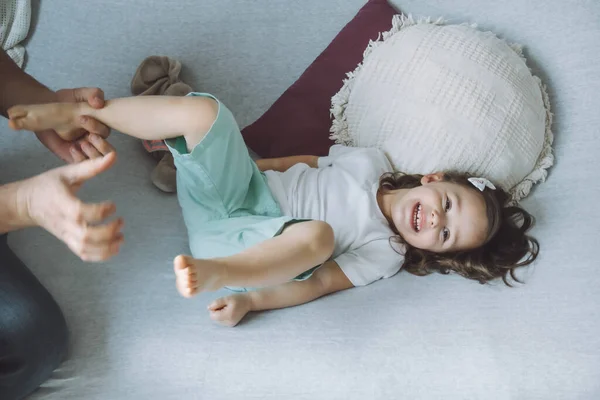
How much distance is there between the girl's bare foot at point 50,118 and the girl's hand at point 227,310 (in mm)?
380

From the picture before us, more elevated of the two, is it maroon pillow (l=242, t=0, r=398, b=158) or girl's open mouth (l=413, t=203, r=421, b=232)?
maroon pillow (l=242, t=0, r=398, b=158)

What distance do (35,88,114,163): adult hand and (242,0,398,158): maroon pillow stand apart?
39cm

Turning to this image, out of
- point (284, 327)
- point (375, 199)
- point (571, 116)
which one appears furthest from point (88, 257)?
point (571, 116)

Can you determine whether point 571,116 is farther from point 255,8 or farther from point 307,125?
point 255,8

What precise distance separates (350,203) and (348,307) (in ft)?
0.77

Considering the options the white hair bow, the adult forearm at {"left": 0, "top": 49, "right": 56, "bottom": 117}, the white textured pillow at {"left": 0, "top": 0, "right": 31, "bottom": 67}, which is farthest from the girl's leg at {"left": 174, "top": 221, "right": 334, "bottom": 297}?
the white textured pillow at {"left": 0, "top": 0, "right": 31, "bottom": 67}

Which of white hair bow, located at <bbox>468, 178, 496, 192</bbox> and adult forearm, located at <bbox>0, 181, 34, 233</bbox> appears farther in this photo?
white hair bow, located at <bbox>468, 178, 496, 192</bbox>

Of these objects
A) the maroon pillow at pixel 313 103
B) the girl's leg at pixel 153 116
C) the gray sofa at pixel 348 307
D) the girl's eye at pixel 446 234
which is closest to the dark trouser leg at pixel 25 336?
the gray sofa at pixel 348 307

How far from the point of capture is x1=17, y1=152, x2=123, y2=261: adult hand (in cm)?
75

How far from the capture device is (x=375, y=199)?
4.06ft

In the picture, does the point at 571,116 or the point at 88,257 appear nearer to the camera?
the point at 88,257

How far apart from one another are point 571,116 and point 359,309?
61cm

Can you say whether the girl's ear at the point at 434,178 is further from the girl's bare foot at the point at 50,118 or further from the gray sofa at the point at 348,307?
the girl's bare foot at the point at 50,118

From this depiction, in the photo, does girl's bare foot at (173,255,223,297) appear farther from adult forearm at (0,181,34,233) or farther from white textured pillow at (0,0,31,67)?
white textured pillow at (0,0,31,67)
